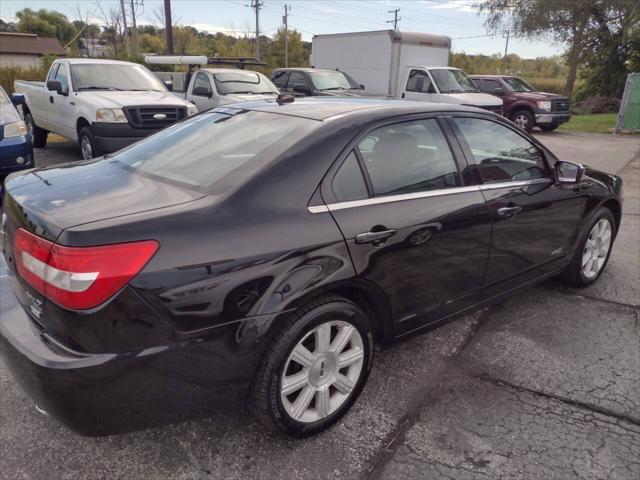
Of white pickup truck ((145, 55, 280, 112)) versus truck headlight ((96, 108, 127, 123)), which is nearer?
truck headlight ((96, 108, 127, 123))

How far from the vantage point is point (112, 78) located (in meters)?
8.73

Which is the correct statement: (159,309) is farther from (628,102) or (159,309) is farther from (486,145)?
(628,102)

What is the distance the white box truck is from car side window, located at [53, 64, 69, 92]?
890cm

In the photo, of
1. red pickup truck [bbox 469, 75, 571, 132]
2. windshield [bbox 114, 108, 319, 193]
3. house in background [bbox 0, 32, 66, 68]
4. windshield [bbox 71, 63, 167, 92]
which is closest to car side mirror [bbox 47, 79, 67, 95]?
windshield [bbox 71, 63, 167, 92]

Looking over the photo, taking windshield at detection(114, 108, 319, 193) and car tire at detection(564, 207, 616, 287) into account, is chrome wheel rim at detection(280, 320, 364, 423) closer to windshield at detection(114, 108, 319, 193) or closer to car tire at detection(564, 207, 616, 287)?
windshield at detection(114, 108, 319, 193)

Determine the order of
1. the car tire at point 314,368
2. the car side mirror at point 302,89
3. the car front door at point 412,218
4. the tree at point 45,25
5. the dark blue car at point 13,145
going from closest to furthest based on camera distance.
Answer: the car tire at point 314,368
the car front door at point 412,218
the dark blue car at point 13,145
the car side mirror at point 302,89
the tree at point 45,25

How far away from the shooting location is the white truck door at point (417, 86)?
1389 cm

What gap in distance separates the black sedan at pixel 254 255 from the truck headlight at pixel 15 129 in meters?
4.19

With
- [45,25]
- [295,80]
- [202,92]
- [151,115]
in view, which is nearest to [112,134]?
[151,115]

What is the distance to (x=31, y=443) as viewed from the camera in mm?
2266

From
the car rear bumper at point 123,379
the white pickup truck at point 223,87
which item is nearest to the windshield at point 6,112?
the white pickup truck at point 223,87

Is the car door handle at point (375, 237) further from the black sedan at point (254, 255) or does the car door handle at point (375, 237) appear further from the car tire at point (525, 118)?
the car tire at point (525, 118)

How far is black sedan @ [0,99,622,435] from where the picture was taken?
71.4 inches

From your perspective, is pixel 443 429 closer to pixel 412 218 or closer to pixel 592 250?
pixel 412 218
